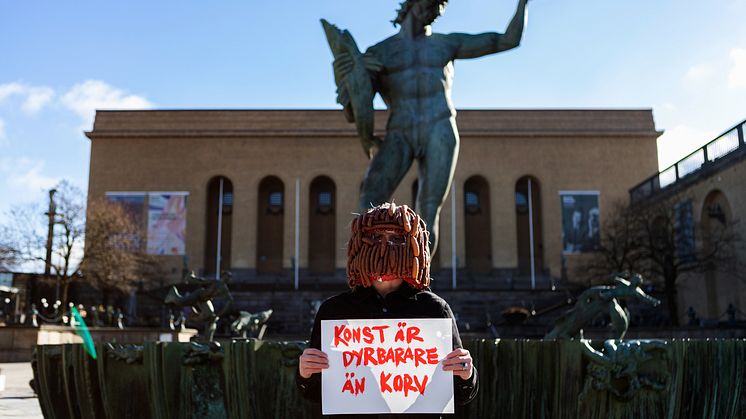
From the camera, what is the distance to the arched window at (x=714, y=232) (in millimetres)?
31844

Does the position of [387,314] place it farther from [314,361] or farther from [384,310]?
[314,361]

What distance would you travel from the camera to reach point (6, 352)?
869 inches

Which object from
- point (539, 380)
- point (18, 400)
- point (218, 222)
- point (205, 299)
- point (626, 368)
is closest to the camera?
point (626, 368)

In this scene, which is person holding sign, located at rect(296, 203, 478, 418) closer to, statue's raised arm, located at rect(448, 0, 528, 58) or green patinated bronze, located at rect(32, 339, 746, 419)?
green patinated bronze, located at rect(32, 339, 746, 419)

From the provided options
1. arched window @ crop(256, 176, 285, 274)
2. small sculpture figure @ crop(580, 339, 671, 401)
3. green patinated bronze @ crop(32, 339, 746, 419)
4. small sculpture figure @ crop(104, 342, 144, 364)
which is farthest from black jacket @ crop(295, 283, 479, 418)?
arched window @ crop(256, 176, 285, 274)

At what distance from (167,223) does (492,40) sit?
4379cm

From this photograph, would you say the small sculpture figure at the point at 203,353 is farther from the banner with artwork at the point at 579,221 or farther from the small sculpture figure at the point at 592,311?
the banner with artwork at the point at 579,221

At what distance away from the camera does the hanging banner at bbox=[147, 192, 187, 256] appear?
1868 inches

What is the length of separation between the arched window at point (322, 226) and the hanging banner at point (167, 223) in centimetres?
865

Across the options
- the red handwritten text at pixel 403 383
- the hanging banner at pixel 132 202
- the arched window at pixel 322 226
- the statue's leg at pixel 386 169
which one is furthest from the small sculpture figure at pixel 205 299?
the arched window at pixel 322 226

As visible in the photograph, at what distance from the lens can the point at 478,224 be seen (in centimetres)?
5125

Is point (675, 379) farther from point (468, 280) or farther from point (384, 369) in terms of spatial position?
point (468, 280)

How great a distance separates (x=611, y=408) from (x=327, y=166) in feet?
152

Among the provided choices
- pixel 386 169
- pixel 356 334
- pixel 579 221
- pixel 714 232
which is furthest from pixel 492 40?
pixel 579 221
